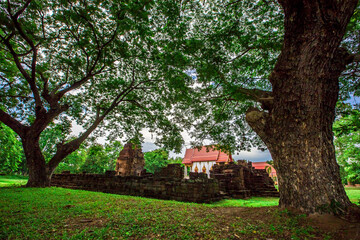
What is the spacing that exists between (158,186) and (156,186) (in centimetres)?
13

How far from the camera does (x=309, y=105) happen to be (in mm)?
3861

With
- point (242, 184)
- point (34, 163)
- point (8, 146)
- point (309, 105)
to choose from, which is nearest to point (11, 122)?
point (34, 163)

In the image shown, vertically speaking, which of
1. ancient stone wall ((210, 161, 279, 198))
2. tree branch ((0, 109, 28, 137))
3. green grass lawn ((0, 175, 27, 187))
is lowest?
green grass lawn ((0, 175, 27, 187))

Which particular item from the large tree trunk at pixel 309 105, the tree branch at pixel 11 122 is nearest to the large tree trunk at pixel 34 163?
the tree branch at pixel 11 122

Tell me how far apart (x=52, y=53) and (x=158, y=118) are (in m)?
7.11

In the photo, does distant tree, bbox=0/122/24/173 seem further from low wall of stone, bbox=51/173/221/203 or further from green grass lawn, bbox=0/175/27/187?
low wall of stone, bbox=51/173/221/203

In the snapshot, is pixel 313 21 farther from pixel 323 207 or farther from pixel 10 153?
pixel 10 153

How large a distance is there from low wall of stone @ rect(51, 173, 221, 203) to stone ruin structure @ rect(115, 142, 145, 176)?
5962mm

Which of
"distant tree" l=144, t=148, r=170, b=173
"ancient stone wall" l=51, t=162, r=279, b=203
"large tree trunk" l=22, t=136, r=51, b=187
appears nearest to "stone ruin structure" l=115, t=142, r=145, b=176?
"ancient stone wall" l=51, t=162, r=279, b=203

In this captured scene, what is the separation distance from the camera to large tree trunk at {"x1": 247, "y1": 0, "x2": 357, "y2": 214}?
354cm

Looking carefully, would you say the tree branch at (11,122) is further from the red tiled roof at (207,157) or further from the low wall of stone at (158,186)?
the red tiled roof at (207,157)

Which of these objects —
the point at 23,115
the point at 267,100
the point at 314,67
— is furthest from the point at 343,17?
the point at 23,115

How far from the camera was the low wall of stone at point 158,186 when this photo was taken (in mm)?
7824

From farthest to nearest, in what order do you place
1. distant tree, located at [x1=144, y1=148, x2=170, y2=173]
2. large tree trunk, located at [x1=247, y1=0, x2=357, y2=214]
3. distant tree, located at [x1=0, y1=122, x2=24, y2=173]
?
1. distant tree, located at [x1=144, y1=148, x2=170, y2=173]
2. distant tree, located at [x1=0, y1=122, x2=24, y2=173]
3. large tree trunk, located at [x1=247, y1=0, x2=357, y2=214]
